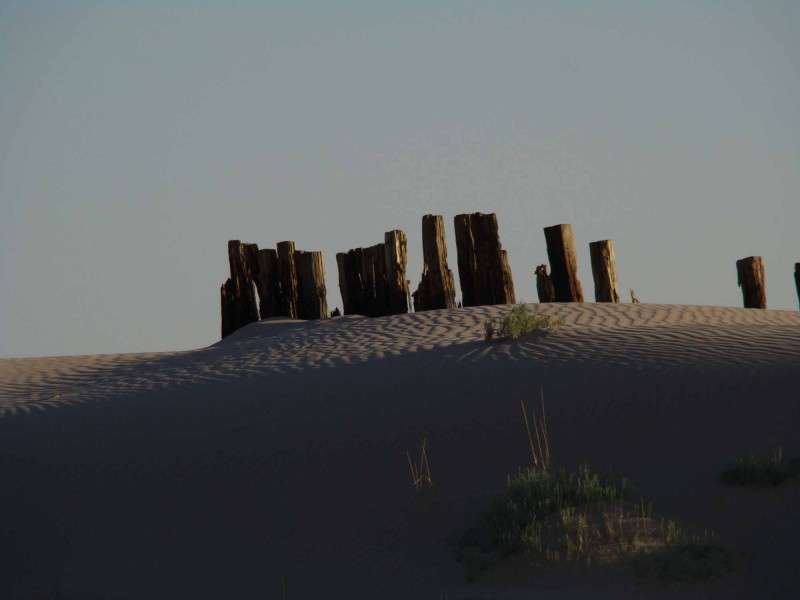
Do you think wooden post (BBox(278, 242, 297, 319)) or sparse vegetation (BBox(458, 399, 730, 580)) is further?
wooden post (BBox(278, 242, 297, 319))

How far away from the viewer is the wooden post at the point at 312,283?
1812 centimetres

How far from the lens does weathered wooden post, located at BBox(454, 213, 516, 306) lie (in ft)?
56.0

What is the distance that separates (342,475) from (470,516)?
1.51 metres

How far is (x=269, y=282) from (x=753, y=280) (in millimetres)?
7970

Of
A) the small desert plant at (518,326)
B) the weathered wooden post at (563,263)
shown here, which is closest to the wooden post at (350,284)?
the weathered wooden post at (563,263)

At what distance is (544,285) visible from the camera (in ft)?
57.7

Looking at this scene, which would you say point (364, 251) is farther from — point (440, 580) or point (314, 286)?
point (440, 580)

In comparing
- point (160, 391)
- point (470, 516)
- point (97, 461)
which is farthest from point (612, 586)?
point (160, 391)

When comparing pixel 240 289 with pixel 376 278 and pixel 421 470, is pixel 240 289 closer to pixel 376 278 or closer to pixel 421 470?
pixel 376 278

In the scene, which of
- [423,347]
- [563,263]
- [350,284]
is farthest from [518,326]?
[350,284]

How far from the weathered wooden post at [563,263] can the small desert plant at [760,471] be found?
28.1ft

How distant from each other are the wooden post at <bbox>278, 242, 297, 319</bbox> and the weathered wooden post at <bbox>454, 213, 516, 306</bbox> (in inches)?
114

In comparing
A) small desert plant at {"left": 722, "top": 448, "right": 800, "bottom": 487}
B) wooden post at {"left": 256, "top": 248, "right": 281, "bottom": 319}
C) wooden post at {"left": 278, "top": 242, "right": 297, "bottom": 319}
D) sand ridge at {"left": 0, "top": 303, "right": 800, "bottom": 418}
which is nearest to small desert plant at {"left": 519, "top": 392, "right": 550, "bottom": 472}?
small desert plant at {"left": 722, "top": 448, "right": 800, "bottom": 487}

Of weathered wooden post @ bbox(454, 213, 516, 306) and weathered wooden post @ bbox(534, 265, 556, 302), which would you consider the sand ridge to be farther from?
weathered wooden post @ bbox(534, 265, 556, 302)
